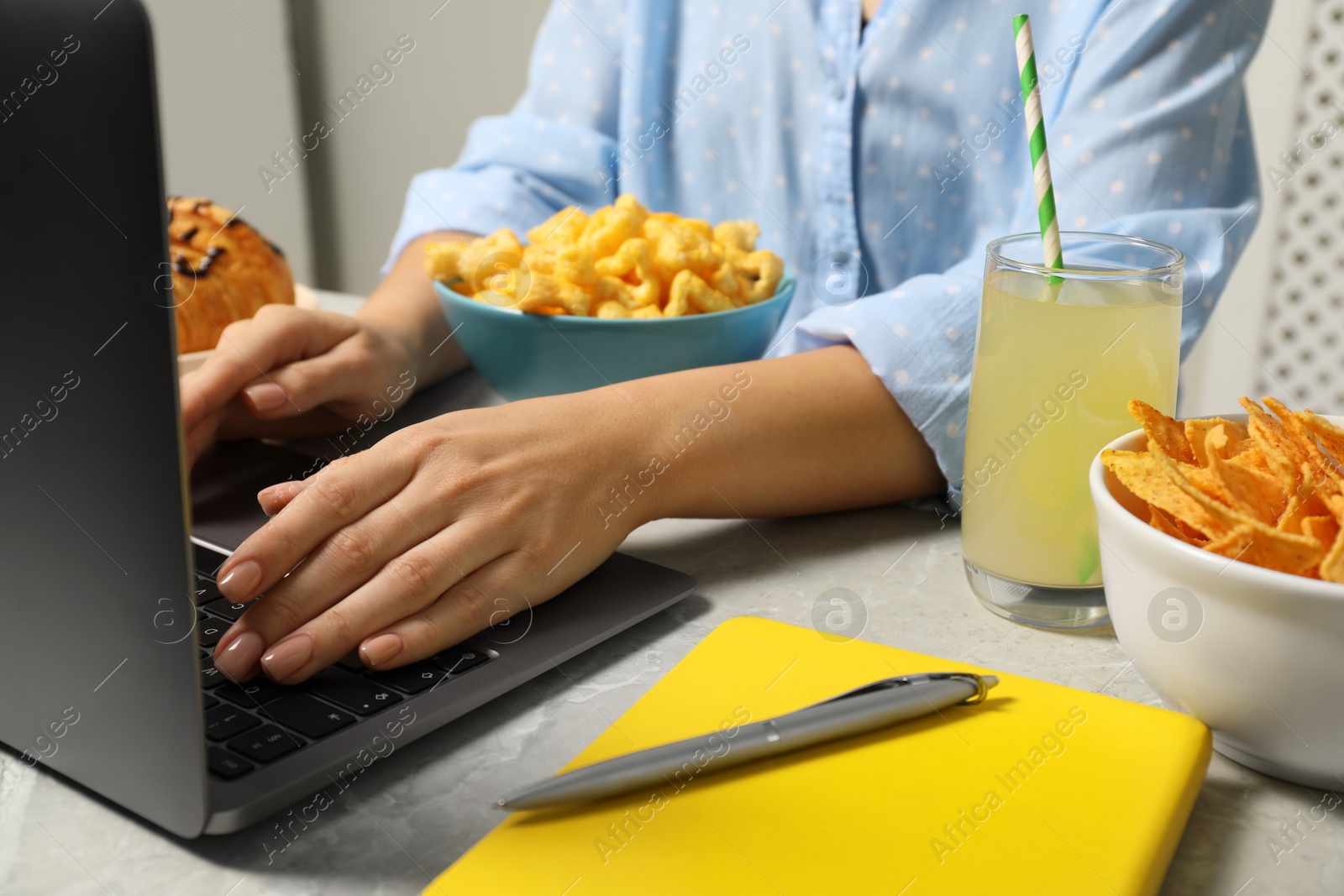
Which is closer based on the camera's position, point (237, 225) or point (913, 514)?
point (913, 514)

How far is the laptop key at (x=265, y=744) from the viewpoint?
0.41m

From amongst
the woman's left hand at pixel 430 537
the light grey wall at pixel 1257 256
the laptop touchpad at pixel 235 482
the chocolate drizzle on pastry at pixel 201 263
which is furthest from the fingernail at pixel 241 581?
the light grey wall at pixel 1257 256

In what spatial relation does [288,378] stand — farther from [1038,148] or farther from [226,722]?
[1038,148]

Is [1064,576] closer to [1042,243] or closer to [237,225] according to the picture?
[1042,243]

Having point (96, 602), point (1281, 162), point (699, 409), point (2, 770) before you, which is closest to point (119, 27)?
point (96, 602)

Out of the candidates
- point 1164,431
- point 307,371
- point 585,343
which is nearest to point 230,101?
point 307,371

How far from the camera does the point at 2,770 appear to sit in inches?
17.0

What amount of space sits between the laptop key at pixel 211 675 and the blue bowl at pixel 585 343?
13.0 inches

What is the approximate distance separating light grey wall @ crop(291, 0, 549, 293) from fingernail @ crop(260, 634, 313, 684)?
2235mm

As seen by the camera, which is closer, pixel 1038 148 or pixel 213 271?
pixel 1038 148

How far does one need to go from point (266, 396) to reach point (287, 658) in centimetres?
34

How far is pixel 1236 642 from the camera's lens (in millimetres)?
411

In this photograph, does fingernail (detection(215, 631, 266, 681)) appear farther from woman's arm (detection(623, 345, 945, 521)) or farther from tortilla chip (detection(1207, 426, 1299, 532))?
tortilla chip (detection(1207, 426, 1299, 532))

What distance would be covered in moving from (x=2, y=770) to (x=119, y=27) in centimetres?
31
